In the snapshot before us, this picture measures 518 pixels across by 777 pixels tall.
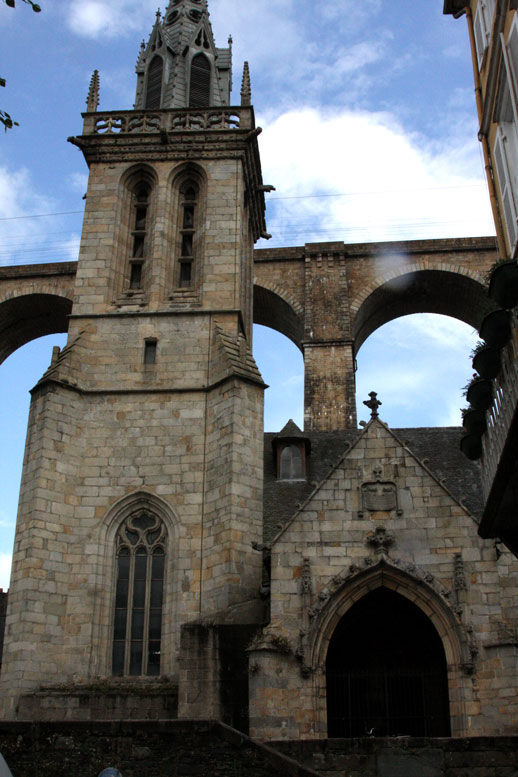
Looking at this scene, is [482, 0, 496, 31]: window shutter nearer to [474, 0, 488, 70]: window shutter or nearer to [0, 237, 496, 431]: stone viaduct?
[474, 0, 488, 70]: window shutter

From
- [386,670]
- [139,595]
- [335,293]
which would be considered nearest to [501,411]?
[386,670]

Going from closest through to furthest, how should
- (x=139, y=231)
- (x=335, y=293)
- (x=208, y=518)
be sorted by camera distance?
(x=208, y=518) < (x=139, y=231) < (x=335, y=293)

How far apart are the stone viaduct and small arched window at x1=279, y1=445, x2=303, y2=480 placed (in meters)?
6.90

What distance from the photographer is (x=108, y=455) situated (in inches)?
733

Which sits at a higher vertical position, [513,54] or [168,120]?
[168,120]

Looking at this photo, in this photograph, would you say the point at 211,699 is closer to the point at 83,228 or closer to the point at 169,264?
the point at 169,264

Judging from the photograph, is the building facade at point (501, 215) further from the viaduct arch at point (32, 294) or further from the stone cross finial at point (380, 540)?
the viaduct arch at point (32, 294)

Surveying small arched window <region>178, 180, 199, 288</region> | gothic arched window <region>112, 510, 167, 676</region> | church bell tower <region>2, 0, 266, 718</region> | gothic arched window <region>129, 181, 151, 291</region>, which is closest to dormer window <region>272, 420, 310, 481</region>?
church bell tower <region>2, 0, 266, 718</region>

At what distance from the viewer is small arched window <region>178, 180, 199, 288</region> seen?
21328 millimetres

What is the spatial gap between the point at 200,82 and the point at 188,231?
5611 millimetres

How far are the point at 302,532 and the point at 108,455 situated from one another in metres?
5.12

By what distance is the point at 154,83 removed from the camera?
25.2 metres

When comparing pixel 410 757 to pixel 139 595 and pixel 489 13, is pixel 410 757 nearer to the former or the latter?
pixel 139 595

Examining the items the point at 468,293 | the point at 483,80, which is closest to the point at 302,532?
the point at 483,80
